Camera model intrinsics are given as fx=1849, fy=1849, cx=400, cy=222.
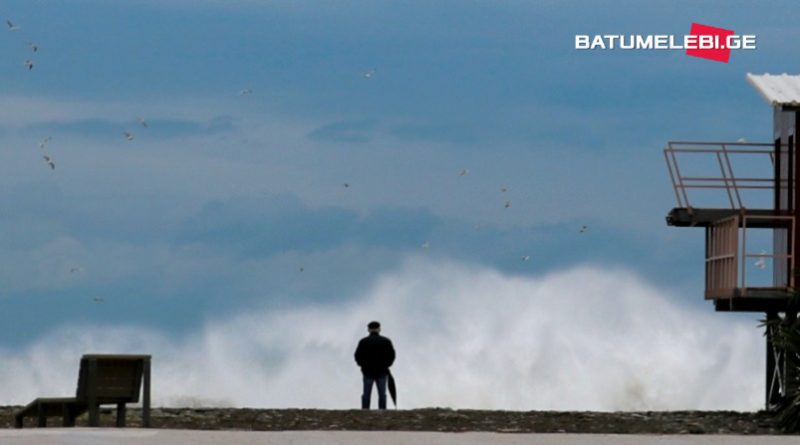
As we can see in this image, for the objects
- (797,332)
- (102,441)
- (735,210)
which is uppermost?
(735,210)

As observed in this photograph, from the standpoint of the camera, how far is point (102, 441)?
19.6 m

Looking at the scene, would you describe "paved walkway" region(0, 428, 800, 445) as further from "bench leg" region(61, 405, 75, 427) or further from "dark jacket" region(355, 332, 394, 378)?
"dark jacket" region(355, 332, 394, 378)

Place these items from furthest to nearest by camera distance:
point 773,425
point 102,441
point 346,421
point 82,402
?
1. point 773,425
2. point 346,421
3. point 82,402
4. point 102,441

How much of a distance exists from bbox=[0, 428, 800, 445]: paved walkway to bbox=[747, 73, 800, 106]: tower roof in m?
12.7

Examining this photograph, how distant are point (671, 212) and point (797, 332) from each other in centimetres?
574

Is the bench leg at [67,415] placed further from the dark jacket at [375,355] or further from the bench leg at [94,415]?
the dark jacket at [375,355]

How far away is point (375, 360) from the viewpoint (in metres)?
31.5

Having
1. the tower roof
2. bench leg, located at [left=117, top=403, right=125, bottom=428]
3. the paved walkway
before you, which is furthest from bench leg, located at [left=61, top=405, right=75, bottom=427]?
the tower roof

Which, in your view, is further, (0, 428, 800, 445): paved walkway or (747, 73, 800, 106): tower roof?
(747, 73, 800, 106): tower roof

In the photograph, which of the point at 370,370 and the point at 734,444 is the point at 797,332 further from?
the point at 734,444

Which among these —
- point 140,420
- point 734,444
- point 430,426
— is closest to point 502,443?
point 734,444

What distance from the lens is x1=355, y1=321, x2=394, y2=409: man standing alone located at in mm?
31469

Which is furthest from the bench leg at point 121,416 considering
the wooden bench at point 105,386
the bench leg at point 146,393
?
the bench leg at point 146,393

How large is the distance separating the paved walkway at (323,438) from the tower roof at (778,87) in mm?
12651
